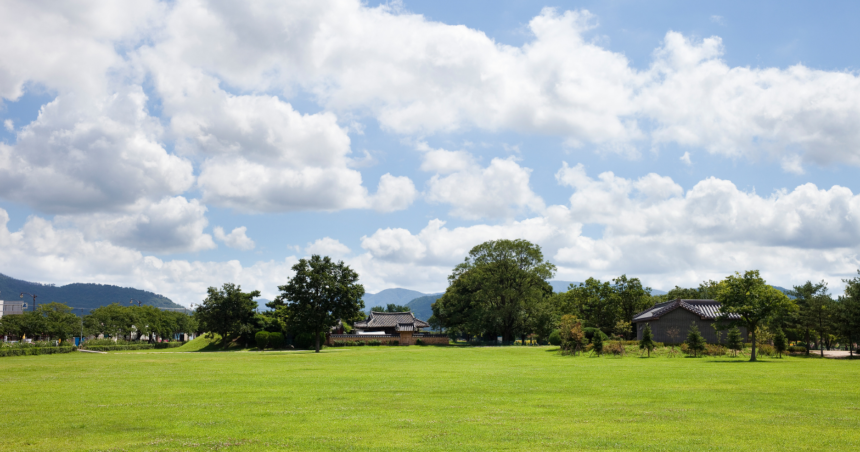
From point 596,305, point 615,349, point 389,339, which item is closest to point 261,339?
point 389,339

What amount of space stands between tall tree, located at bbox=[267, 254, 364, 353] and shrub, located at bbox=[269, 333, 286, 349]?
26.5 feet

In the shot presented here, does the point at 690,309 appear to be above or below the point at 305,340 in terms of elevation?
above

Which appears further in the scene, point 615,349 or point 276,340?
point 276,340

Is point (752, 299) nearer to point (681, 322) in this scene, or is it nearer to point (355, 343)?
point (681, 322)

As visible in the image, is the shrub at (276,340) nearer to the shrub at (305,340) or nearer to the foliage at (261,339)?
the foliage at (261,339)

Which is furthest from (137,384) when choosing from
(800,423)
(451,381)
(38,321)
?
(38,321)

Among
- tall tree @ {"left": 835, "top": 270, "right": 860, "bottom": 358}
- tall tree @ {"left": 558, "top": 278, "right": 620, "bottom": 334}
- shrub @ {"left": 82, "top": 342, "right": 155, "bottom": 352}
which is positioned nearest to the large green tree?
tall tree @ {"left": 558, "top": 278, "right": 620, "bottom": 334}

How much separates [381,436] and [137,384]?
1703cm

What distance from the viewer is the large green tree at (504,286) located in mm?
83562

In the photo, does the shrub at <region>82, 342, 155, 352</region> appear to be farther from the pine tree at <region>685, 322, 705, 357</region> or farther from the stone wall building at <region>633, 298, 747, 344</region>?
the pine tree at <region>685, 322, 705, 357</region>

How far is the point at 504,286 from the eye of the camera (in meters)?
87.1

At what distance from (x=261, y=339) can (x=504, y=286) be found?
3969 centimetres

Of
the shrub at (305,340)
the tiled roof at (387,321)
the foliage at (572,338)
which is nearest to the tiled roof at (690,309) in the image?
the foliage at (572,338)

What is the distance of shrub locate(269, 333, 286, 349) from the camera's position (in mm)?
72000
